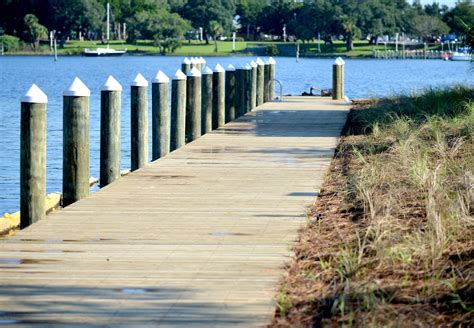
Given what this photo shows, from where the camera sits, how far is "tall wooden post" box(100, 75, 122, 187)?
43.5 feet

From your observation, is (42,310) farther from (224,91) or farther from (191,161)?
(224,91)

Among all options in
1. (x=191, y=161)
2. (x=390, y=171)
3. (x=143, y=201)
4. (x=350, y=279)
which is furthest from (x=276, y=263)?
(x=191, y=161)

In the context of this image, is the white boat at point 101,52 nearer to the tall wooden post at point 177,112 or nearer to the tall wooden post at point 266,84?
the tall wooden post at point 266,84

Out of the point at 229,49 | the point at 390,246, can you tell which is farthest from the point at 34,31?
the point at 390,246

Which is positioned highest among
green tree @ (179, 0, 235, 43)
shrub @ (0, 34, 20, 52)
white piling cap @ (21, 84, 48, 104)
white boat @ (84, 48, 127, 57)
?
green tree @ (179, 0, 235, 43)

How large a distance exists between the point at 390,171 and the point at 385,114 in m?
8.02

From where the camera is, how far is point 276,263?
7.85m

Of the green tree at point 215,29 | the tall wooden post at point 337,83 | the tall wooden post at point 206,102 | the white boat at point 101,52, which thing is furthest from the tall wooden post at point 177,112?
the green tree at point 215,29

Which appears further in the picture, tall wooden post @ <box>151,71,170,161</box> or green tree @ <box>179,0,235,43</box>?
green tree @ <box>179,0,235,43</box>

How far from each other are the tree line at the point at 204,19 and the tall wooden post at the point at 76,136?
136 m

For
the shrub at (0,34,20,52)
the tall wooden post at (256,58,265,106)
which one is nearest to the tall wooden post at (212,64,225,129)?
the tall wooden post at (256,58,265,106)

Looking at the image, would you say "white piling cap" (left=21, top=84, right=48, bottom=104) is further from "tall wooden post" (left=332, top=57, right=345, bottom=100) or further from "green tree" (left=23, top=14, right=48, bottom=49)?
"green tree" (left=23, top=14, right=48, bottom=49)

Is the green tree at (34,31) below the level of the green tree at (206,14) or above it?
below

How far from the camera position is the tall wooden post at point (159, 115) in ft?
53.6
